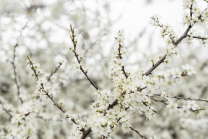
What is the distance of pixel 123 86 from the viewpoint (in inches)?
77.7

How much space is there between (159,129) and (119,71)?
6298 millimetres

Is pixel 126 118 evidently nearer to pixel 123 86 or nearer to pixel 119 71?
pixel 123 86

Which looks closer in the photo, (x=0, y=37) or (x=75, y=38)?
(x=75, y=38)

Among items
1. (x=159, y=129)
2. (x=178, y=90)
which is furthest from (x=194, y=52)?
(x=159, y=129)

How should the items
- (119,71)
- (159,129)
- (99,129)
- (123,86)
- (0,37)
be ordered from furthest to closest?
(159,129) → (0,37) → (119,71) → (123,86) → (99,129)

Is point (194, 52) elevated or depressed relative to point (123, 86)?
elevated

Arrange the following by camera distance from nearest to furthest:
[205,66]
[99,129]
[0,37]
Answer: [99,129]
[0,37]
[205,66]

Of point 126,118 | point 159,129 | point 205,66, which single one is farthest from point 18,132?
point 205,66

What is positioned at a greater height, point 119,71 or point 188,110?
point 119,71

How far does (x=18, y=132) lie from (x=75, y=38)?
36.9 inches

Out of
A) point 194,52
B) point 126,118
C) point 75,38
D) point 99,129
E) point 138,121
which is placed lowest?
point 99,129

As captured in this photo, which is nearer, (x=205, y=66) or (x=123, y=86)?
(x=123, y=86)

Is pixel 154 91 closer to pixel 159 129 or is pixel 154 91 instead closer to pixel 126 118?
pixel 126 118

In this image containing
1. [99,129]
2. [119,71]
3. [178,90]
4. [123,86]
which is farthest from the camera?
[178,90]
